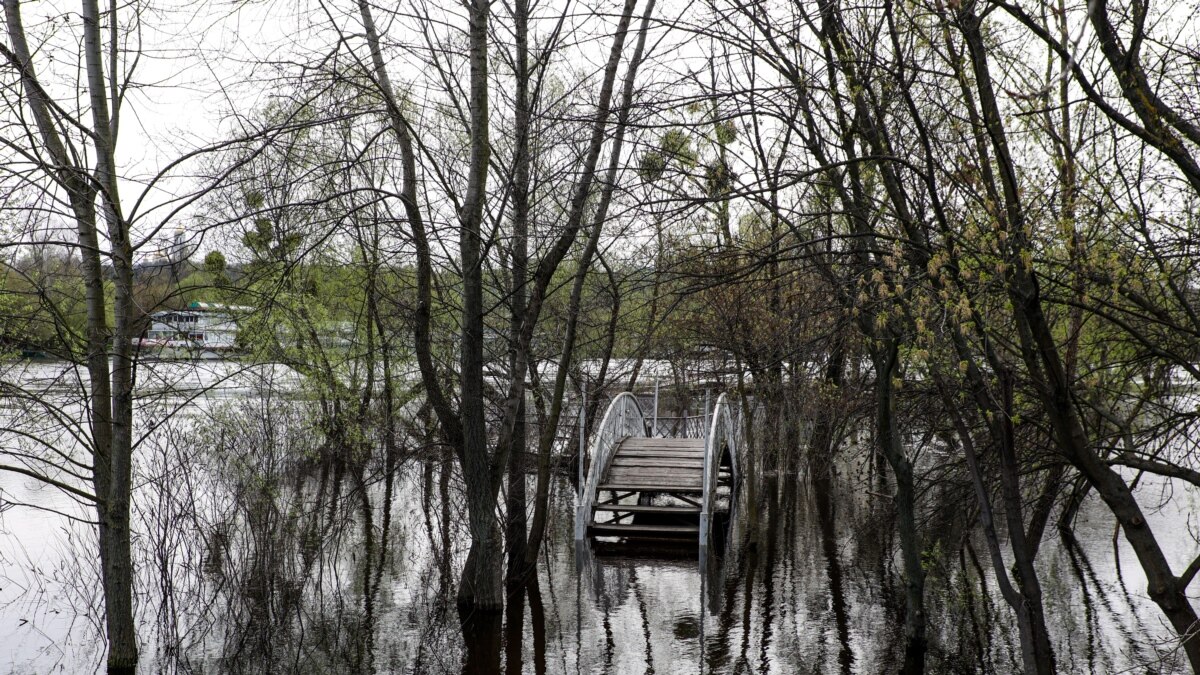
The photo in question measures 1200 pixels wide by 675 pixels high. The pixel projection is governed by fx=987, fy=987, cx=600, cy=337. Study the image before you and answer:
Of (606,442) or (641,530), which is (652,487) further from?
(606,442)

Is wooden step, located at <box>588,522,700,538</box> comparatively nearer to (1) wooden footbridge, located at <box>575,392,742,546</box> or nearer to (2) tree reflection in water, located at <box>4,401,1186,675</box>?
(1) wooden footbridge, located at <box>575,392,742,546</box>

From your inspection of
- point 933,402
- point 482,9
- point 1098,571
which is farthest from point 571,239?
point 1098,571

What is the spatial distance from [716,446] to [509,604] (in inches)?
229

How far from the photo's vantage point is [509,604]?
1255 cm

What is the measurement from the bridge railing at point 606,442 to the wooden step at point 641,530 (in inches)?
24.1

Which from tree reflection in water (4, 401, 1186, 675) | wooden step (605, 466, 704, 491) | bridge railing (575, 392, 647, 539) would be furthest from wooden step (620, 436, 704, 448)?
tree reflection in water (4, 401, 1186, 675)

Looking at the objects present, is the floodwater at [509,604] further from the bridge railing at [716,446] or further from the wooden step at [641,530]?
the bridge railing at [716,446]

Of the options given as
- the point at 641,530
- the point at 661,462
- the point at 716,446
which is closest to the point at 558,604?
the point at 641,530

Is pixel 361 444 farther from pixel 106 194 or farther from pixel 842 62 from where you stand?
pixel 842 62

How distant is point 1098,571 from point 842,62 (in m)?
10.2

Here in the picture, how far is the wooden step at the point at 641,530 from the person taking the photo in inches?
611

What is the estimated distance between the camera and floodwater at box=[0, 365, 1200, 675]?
10281 millimetres

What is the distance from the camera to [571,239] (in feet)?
35.0

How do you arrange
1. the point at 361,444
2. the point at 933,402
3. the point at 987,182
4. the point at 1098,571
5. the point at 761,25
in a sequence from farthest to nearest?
the point at 361,444
the point at 1098,571
the point at 933,402
the point at 761,25
the point at 987,182
